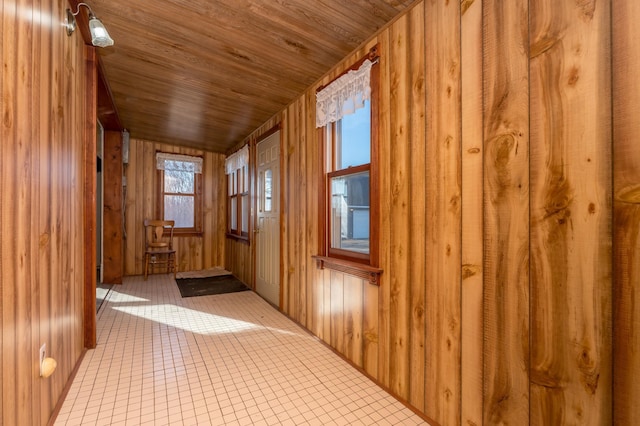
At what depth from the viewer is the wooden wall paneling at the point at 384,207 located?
6.41 feet

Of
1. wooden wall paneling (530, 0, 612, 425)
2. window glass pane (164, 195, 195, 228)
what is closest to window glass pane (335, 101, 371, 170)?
wooden wall paneling (530, 0, 612, 425)

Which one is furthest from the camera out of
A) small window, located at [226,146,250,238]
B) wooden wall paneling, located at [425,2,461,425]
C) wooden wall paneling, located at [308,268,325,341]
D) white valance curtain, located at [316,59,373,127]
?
small window, located at [226,146,250,238]

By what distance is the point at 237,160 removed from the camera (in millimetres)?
5039

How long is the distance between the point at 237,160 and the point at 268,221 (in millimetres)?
1705

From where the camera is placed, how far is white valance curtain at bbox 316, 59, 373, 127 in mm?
2113

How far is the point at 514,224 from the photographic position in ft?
4.25

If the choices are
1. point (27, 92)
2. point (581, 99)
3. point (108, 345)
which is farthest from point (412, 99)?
point (108, 345)

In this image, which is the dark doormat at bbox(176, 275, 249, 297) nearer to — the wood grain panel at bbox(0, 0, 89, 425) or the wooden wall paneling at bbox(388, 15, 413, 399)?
the wood grain panel at bbox(0, 0, 89, 425)

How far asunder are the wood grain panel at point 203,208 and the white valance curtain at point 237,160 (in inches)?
19.5

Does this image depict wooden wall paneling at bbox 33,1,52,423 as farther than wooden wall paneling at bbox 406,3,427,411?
No

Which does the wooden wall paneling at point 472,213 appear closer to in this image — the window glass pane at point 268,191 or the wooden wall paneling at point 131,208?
the window glass pane at point 268,191

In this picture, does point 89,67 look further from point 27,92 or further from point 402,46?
point 402,46

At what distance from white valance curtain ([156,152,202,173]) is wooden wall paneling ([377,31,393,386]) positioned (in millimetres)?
4611

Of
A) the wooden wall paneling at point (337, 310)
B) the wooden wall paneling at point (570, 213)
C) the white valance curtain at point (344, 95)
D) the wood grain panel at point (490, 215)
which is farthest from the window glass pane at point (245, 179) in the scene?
the wooden wall paneling at point (570, 213)
